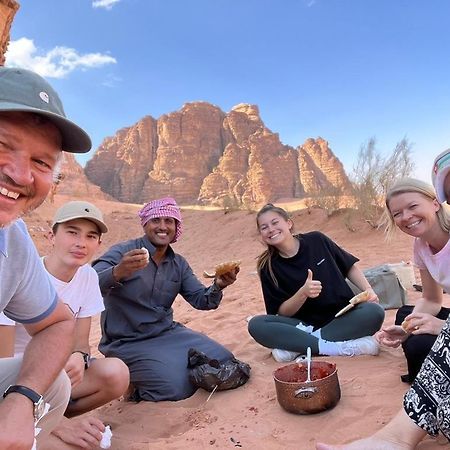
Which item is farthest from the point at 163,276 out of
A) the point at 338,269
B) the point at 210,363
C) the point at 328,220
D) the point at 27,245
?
the point at 328,220

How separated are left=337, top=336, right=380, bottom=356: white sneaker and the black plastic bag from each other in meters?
0.78

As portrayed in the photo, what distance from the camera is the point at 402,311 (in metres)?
3.39

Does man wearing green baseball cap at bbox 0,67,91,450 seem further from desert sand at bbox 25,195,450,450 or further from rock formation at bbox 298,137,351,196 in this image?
rock formation at bbox 298,137,351,196

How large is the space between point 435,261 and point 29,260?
2247mm

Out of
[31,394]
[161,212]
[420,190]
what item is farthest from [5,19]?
[31,394]

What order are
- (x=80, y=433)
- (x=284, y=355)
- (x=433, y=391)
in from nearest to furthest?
(x=433, y=391)
(x=80, y=433)
(x=284, y=355)

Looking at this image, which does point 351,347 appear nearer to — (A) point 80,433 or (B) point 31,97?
(A) point 80,433

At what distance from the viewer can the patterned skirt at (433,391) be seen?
6.35ft

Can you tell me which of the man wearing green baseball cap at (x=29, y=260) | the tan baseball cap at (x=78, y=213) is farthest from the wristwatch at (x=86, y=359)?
the tan baseball cap at (x=78, y=213)

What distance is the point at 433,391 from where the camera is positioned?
196 cm

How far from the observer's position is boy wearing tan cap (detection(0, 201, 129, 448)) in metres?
2.73

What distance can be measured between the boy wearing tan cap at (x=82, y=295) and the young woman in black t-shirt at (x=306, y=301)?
1.36 metres

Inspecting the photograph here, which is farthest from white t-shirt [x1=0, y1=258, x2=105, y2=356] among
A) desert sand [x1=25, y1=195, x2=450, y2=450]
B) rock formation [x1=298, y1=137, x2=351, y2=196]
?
rock formation [x1=298, y1=137, x2=351, y2=196]

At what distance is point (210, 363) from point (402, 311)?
1.47 metres
